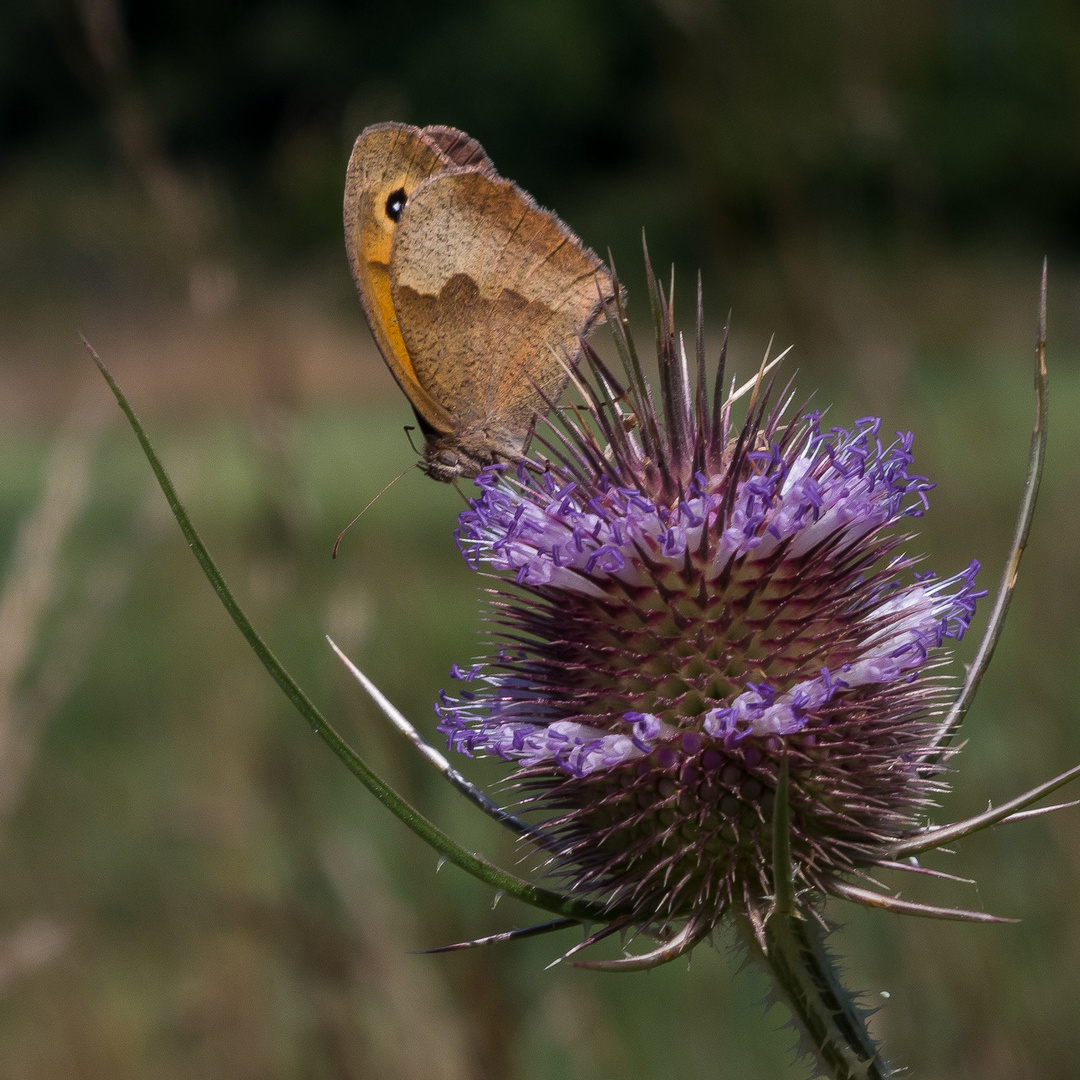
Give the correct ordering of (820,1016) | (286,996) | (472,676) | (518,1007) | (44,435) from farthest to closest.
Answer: (44,435) → (286,996) → (518,1007) → (472,676) → (820,1016)

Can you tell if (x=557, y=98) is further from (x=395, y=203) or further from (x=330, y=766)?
(x=395, y=203)

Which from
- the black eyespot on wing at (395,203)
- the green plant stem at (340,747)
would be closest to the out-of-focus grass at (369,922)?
the green plant stem at (340,747)

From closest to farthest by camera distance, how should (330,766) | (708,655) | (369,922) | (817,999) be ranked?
(817,999) → (708,655) → (369,922) → (330,766)

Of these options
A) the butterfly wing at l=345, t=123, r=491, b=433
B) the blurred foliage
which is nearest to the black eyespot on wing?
the butterfly wing at l=345, t=123, r=491, b=433

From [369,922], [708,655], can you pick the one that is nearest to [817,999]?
[708,655]

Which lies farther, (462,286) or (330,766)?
(330,766)

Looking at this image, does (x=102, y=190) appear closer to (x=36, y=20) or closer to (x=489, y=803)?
(x=36, y=20)

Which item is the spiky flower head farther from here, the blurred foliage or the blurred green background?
the blurred foliage

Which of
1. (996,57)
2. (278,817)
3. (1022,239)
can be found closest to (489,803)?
(278,817)
